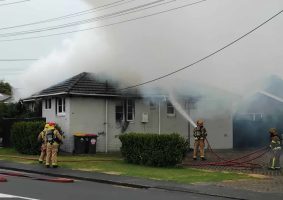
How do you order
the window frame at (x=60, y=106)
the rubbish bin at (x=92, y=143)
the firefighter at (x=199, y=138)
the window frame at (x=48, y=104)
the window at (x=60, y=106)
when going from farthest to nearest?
the window frame at (x=48, y=104) → the window at (x=60, y=106) → the window frame at (x=60, y=106) → the rubbish bin at (x=92, y=143) → the firefighter at (x=199, y=138)

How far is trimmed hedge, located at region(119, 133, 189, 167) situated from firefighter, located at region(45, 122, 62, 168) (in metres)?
→ 3.00

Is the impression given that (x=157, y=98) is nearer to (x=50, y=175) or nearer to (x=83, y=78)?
(x=83, y=78)

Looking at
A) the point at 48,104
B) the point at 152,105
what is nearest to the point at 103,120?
the point at 152,105

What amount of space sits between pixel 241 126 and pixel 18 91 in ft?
45.0

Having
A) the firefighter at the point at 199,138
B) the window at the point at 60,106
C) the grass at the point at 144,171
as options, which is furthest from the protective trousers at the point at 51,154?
the window at the point at 60,106

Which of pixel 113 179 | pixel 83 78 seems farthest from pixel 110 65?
pixel 113 179

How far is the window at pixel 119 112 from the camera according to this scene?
1110 inches

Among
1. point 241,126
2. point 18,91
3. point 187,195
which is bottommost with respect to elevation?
point 187,195

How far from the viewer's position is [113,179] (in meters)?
16.3

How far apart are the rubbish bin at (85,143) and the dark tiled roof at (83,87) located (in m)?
2.15

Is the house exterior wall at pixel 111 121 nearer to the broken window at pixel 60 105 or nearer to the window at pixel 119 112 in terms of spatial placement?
the window at pixel 119 112

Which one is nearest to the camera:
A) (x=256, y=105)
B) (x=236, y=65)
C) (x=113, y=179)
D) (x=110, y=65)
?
(x=113, y=179)

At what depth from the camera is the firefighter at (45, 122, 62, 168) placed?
1980cm

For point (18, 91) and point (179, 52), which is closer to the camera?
point (179, 52)
